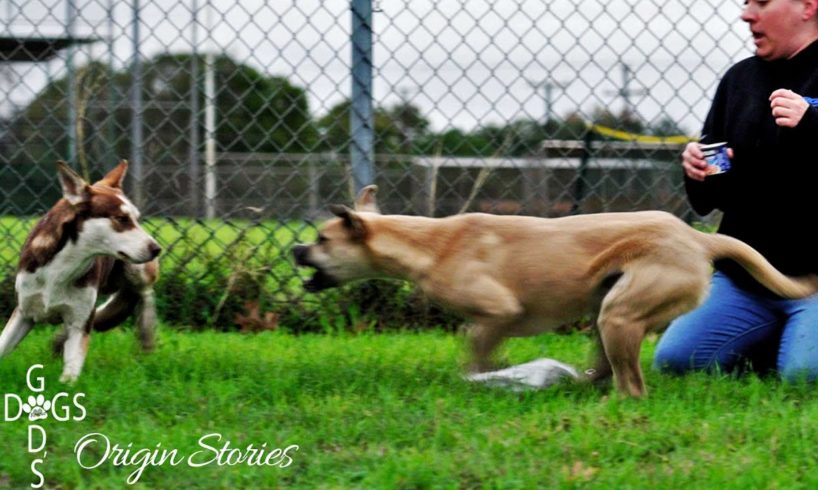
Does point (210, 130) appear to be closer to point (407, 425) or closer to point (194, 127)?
point (194, 127)

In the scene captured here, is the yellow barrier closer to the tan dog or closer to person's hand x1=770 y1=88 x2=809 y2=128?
the tan dog

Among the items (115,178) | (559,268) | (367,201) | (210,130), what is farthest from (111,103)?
(559,268)

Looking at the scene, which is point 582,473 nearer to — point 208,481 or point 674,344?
point 208,481

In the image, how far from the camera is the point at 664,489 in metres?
3.26

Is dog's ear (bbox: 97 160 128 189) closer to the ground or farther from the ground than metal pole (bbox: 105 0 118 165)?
closer to the ground

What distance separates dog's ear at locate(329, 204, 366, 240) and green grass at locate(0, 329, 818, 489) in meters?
0.51

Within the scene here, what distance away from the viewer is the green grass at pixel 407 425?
3387mm

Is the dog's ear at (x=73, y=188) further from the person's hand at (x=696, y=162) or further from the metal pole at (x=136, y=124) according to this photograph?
the person's hand at (x=696, y=162)

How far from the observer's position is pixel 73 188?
4832 millimetres

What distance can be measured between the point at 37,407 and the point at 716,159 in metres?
2.60

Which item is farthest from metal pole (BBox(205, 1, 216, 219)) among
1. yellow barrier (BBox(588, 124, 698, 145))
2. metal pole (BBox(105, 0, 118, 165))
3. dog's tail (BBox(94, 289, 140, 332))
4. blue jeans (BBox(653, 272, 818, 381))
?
blue jeans (BBox(653, 272, 818, 381))

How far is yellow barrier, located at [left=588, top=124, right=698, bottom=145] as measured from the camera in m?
6.34

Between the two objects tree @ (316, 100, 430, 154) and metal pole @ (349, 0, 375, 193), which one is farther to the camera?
tree @ (316, 100, 430, 154)

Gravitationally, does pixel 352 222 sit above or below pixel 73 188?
below
